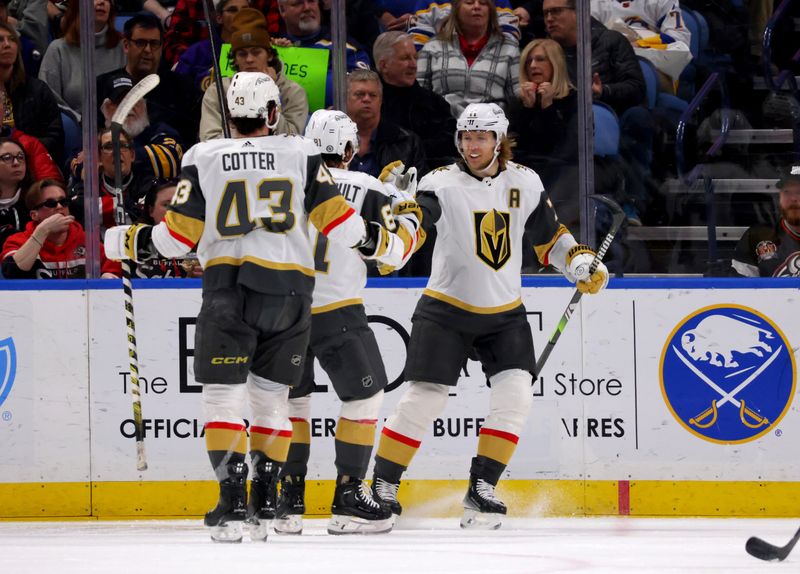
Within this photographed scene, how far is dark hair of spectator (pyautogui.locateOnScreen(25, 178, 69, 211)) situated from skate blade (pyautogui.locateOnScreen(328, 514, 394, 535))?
194 cm

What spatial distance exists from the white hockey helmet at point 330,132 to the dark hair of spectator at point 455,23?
1.48 m

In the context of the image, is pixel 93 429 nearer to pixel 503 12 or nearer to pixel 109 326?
pixel 109 326

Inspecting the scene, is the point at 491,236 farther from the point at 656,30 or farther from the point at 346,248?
the point at 656,30

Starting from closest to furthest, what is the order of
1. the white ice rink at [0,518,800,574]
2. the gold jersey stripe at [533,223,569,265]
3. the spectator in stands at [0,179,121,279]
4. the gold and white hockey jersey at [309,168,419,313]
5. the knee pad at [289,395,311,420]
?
the white ice rink at [0,518,800,574]
the gold and white hockey jersey at [309,168,419,313]
the knee pad at [289,395,311,420]
the gold jersey stripe at [533,223,569,265]
the spectator in stands at [0,179,121,279]

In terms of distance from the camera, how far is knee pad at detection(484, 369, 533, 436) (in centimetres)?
498

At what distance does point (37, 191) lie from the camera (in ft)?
19.4

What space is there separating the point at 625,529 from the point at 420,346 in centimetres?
96

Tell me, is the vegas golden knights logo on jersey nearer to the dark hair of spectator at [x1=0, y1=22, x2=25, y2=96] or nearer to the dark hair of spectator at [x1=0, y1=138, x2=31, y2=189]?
the dark hair of spectator at [x1=0, y1=138, x2=31, y2=189]

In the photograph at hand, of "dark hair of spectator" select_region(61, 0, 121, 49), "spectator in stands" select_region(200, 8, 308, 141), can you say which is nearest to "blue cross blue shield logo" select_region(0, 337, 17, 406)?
"spectator in stands" select_region(200, 8, 308, 141)

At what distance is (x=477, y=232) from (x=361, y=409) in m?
0.74

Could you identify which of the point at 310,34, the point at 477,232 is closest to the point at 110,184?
the point at 310,34

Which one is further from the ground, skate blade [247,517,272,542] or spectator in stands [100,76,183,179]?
spectator in stands [100,76,183,179]

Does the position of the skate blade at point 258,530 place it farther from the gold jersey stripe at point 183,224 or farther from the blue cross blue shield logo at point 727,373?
the blue cross blue shield logo at point 727,373

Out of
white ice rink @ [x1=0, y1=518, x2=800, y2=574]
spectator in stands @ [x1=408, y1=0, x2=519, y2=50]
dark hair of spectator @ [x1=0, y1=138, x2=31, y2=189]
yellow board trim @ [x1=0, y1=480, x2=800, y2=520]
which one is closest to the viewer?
white ice rink @ [x1=0, y1=518, x2=800, y2=574]
